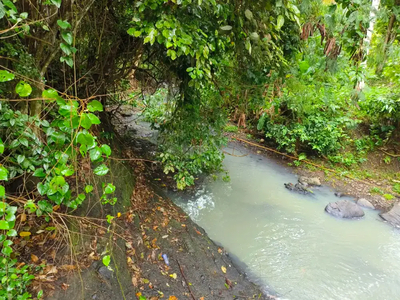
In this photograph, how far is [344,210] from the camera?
5.38 metres

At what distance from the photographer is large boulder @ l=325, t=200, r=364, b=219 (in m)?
5.34

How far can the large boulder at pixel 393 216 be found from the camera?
5.25m

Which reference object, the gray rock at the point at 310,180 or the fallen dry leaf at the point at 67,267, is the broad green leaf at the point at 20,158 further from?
the gray rock at the point at 310,180

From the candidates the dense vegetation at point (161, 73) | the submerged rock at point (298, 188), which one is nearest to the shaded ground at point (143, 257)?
the dense vegetation at point (161, 73)

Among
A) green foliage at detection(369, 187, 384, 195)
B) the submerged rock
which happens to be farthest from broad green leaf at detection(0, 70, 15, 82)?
green foliage at detection(369, 187, 384, 195)

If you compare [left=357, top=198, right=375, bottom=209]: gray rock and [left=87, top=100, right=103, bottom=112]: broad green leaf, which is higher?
[left=87, top=100, right=103, bottom=112]: broad green leaf

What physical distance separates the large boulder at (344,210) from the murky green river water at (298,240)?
0.46 ft

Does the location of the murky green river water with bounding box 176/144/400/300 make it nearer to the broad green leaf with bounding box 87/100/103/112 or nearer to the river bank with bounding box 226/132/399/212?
the river bank with bounding box 226/132/399/212

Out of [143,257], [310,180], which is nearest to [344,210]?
[310,180]

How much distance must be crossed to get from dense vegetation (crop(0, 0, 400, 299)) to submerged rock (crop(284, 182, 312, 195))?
1442 millimetres

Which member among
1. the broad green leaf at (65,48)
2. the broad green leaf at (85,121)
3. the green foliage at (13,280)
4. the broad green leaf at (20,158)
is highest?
the broad green leaf at (65,48)

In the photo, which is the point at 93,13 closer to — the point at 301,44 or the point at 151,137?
the point at 301,44

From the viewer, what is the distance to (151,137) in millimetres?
6770

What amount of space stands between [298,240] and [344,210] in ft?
5.05
